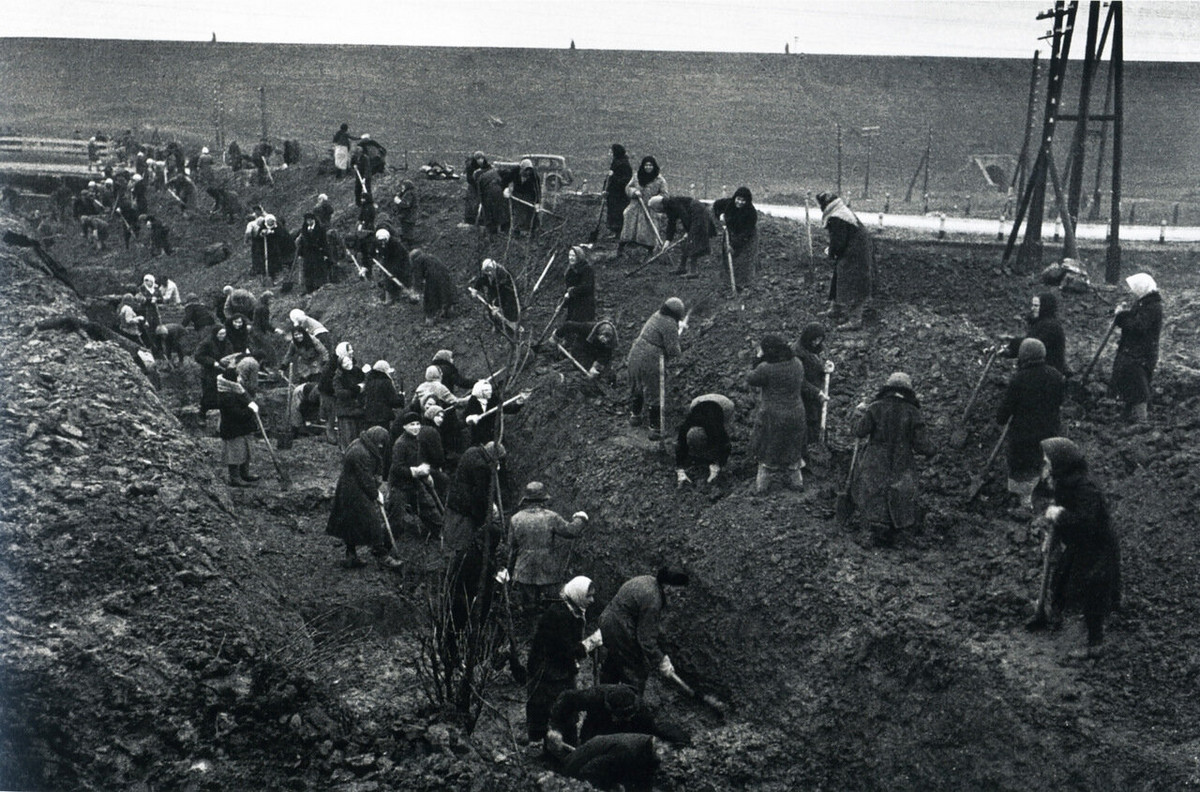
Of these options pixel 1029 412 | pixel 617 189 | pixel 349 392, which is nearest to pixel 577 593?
pixel 1029 412

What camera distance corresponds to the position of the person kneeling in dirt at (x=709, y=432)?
11438 mm

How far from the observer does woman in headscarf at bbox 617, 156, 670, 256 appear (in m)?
16.4

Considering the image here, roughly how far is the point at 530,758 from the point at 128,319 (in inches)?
486

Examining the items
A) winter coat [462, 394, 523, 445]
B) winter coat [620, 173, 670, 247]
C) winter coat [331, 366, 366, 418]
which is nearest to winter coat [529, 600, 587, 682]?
winter coat [462, 394, 523, 445]

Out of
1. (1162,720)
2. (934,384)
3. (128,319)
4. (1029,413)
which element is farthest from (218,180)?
(1162,720)

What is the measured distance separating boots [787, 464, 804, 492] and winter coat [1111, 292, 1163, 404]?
3.27 meters

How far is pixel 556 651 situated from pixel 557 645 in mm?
60

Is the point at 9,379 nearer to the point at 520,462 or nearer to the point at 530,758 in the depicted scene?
the point at 520,462

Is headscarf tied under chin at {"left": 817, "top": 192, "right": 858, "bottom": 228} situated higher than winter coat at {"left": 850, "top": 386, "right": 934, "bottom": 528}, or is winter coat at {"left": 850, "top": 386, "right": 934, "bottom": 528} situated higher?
headscarf tied under chin at {"left": 817, "top": 192, "right": 858, "bottom": 228}

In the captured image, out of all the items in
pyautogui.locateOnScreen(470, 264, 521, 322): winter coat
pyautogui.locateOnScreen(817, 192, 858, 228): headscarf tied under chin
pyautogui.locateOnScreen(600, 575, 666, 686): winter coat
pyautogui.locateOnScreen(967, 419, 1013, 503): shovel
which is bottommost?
pyautogui.locateOnScreen(600, 575, 666, 686): winter coat

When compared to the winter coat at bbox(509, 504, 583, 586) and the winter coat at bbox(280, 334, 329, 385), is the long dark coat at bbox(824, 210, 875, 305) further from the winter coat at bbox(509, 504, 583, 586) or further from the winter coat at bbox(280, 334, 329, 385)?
the winter coat at bbox(280, 334, 329, 385)

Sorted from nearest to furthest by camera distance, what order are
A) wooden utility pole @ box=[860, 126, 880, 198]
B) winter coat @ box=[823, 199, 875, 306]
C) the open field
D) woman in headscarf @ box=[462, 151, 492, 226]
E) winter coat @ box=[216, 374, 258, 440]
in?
winter coat @ box=[216, 374, 258, 440] → winter coat @ box=[823, 199, 875, 306] → woman in headscarf @ box=[462, 151, 492, 226] → wooden utility pole @ box=[860, 126, 880, 198] → the open field

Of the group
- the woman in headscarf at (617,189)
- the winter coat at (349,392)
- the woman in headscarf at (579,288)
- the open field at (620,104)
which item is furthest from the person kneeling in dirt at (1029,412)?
the open field at (620,104)

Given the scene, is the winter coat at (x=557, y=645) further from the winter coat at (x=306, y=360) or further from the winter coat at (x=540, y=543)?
the winter coat at (x=306, y=360)
